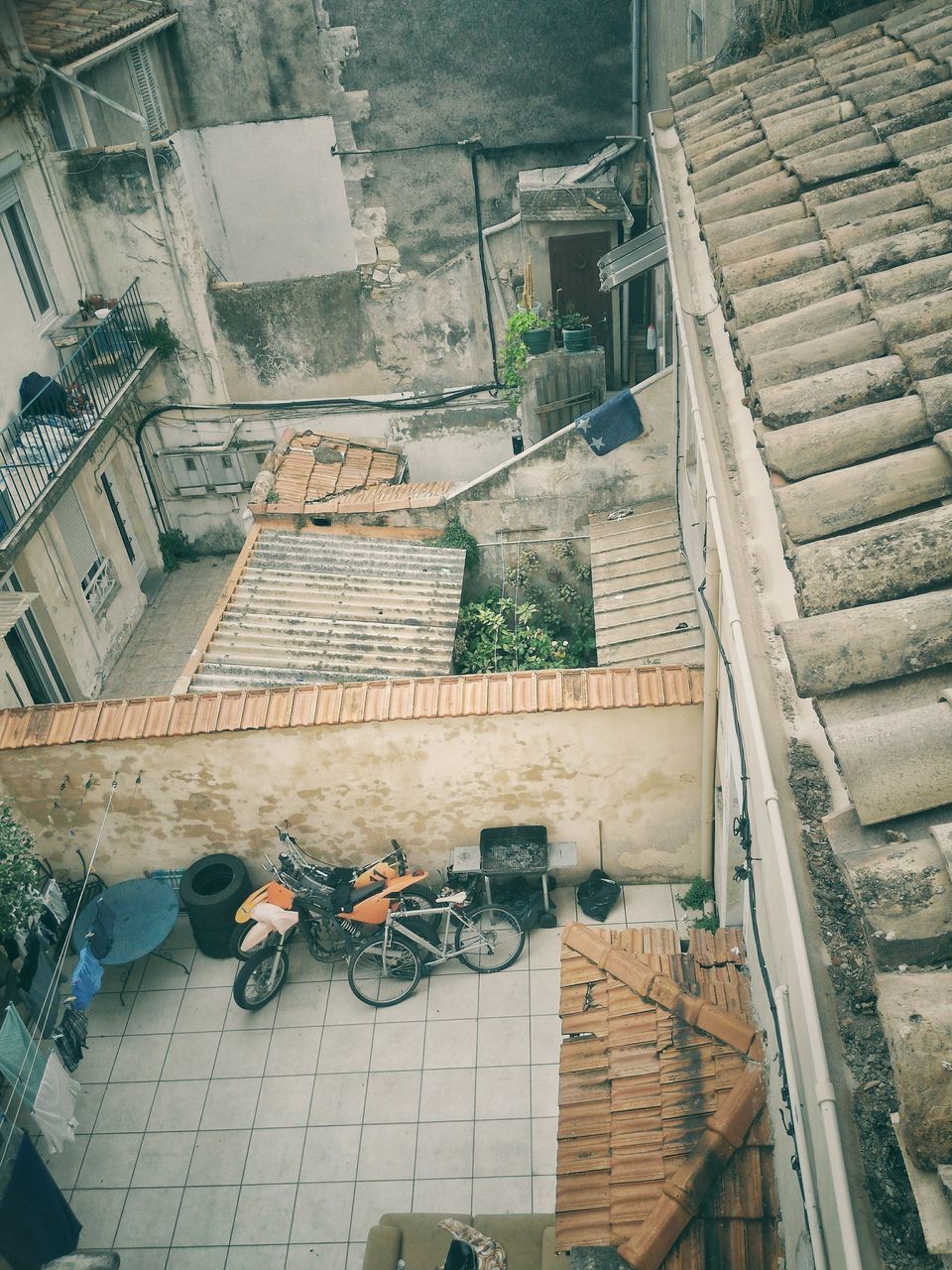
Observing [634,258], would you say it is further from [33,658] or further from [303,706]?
[33,658]

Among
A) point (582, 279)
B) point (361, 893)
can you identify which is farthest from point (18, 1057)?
point (582, 279)

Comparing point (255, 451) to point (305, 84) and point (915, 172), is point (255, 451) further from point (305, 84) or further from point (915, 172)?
point (915, 172)

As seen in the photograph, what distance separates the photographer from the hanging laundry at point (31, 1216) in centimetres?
754

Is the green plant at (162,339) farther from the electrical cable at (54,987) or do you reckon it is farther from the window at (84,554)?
the electrical cable at (54,987)

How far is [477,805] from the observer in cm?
1005

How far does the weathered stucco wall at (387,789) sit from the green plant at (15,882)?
557mm

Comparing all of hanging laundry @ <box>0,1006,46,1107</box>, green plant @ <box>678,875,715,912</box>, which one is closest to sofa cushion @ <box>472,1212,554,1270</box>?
green plant @ <box>678,875,715,912</box>

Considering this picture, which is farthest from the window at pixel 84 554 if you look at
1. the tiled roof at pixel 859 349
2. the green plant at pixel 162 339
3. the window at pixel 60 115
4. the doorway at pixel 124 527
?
the tiled roof at pixel 859 349

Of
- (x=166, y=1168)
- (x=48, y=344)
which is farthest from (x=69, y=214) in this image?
(x=166, y=1168)

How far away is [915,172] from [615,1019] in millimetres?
5205

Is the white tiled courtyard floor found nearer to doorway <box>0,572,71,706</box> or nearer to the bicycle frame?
the bicycle frame

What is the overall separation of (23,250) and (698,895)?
13.0m

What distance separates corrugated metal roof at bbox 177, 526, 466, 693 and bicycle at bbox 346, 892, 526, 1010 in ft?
8.20

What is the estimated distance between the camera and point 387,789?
32.5 ft
